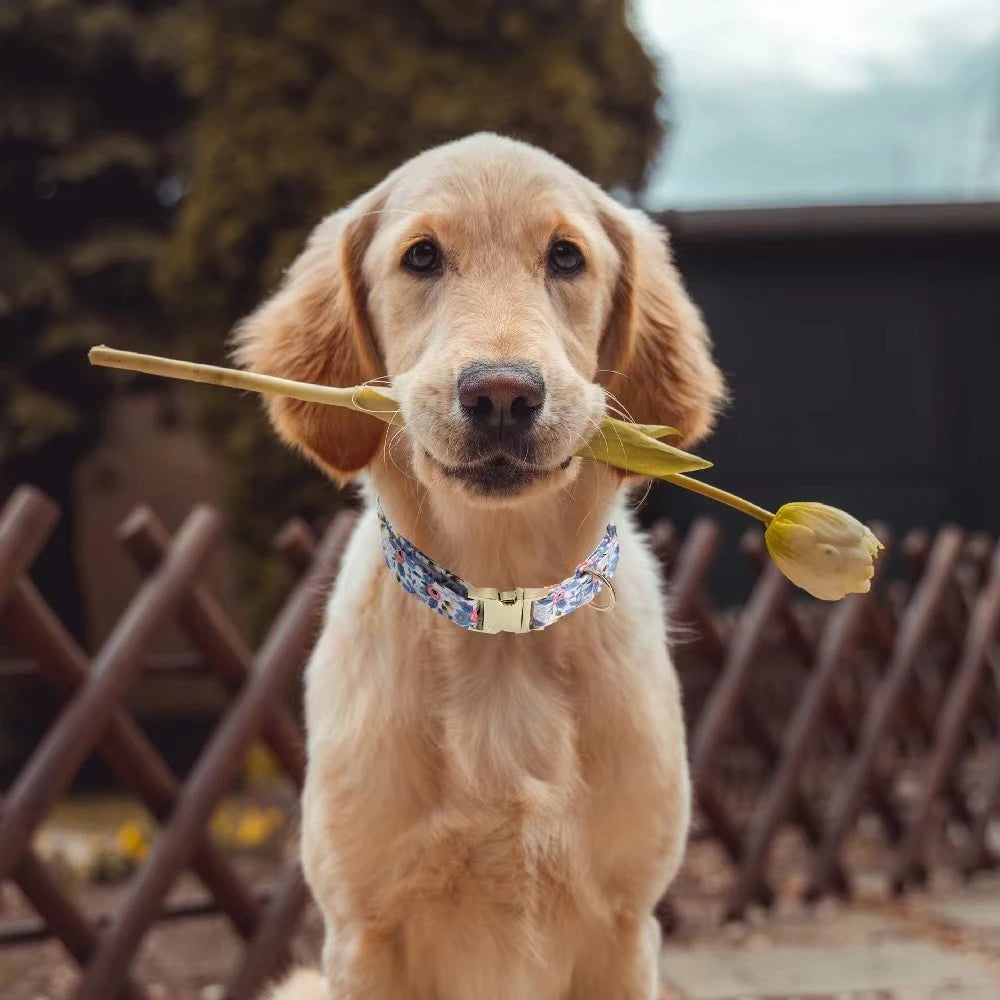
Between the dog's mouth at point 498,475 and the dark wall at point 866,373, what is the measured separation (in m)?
6.71

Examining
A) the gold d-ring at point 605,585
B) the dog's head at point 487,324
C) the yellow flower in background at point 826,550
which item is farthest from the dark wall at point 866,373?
the yellow flower in background at point 826,550

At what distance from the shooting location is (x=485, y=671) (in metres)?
A: 2.13

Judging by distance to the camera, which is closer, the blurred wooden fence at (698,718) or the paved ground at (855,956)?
the blurred wooden fence at (698,718)

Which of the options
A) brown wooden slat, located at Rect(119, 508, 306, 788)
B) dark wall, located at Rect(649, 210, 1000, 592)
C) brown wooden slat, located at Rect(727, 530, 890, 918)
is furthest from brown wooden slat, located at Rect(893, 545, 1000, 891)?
dark wall, located at Rect(649, 210, 1000, 592)

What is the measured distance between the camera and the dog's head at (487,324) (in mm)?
1758

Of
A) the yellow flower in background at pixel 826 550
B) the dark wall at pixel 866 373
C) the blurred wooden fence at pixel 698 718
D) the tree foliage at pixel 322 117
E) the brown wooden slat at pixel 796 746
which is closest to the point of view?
the yellow flower in background at pixel 826 550

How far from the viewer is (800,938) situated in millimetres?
4273

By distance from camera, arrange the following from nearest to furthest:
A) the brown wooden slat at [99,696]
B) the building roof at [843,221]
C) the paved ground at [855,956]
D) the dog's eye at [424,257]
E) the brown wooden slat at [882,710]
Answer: the dog's eye at [424,257]
the brown wooden slat at [99,696]
the paved ground at [855,956]
the brown wooden slat at [882,710]
the building roof at [843,221]

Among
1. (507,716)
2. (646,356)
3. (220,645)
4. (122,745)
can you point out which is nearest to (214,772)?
(122,745)

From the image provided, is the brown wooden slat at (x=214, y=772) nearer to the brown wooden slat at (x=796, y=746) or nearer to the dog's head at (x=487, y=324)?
the dog's head at (x=487, y=324)

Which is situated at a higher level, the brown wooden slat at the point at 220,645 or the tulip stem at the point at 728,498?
the tulip stem at the point at 728,498

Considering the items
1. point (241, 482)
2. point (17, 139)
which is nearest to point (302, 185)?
point (241, 482)

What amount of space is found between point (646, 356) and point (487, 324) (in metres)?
0.53

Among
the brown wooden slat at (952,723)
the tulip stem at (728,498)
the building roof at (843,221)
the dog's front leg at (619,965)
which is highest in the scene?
the tulip stem at (728,498)
